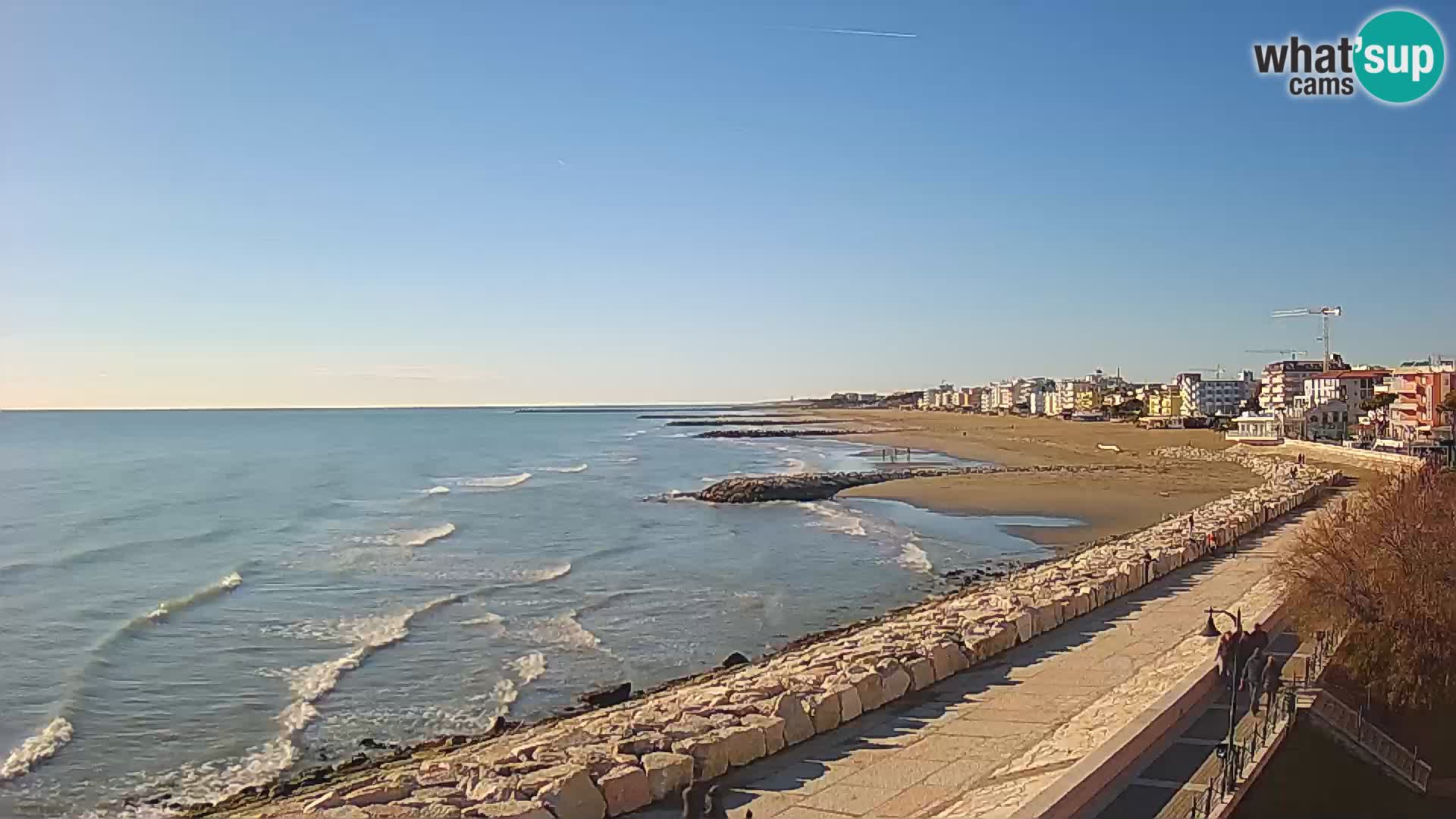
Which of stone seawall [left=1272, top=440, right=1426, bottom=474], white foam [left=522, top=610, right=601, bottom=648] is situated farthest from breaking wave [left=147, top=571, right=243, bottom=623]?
stone seawall [left=1272, top=440, right=1426, bottom=474]

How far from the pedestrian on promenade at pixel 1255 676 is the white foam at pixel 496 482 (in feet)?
144

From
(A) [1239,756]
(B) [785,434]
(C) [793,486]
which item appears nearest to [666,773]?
(A) [1239,756]

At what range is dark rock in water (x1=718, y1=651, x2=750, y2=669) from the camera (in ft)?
55.4

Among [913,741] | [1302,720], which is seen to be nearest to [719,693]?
[913,741]

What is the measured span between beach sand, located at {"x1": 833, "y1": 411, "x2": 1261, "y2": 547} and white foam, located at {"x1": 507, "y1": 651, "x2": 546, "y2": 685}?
16.7 metres

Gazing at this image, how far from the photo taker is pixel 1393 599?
40.8 feet

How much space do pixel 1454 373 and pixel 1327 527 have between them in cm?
5531

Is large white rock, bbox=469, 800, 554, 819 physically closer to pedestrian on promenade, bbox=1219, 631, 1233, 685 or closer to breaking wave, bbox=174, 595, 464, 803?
breaking wave, bbox=174, 595, 464, 803

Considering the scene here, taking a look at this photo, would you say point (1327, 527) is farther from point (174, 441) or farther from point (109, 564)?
point (174, 441)

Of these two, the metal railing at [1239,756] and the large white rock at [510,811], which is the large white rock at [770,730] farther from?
the metal railing at [1239,756]

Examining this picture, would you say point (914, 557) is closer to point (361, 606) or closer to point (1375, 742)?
point (361, 606)

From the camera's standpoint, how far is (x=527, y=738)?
12789mm

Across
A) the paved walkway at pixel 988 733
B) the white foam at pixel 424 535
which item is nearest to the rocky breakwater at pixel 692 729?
the paved walkway at pixel 988 733

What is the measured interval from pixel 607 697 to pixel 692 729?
487 centimetres
